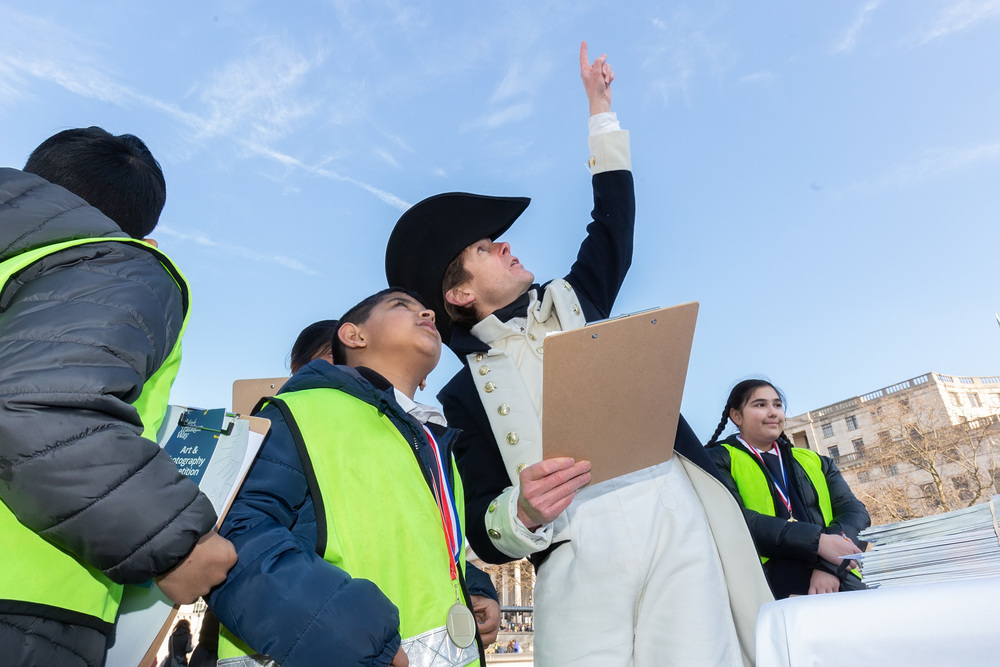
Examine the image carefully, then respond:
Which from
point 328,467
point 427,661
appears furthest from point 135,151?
point 427,661

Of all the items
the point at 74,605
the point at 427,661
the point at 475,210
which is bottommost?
the point at 427,661

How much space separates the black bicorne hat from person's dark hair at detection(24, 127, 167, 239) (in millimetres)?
1249

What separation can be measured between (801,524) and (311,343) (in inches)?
104

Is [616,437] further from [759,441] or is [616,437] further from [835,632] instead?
[759,441]

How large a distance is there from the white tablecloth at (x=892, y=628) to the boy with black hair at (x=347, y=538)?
739 millimetres

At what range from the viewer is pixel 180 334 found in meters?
1.60

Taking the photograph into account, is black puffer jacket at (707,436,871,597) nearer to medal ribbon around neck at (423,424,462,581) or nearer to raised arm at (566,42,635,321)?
raised arm at (566,42,635,321)

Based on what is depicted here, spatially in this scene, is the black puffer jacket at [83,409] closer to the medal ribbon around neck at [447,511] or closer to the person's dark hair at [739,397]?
the medal ribbon around neck at [447,511]

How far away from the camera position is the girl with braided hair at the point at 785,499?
3.46 m

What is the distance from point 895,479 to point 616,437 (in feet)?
162

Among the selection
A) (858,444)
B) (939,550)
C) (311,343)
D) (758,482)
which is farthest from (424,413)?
(858,444)

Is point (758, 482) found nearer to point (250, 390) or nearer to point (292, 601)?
point (250, 390)

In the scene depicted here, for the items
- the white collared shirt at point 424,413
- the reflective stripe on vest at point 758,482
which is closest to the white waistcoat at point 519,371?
the white collared shirt at point 424,413

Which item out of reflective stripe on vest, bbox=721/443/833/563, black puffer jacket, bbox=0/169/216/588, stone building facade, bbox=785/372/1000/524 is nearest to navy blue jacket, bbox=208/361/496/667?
black puffer jacket, bbox=0/169/216/588
